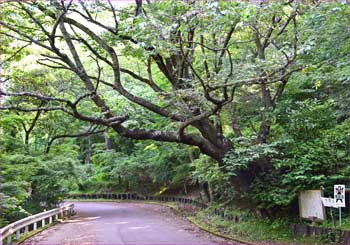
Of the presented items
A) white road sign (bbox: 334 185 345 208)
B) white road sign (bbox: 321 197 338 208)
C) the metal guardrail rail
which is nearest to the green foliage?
the metal guardrail rail

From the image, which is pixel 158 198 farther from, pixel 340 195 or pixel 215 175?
pixel 340 195

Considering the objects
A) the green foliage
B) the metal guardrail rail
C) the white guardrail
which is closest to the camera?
the white guardrail

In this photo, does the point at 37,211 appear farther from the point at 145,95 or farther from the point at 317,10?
the point at 317,10

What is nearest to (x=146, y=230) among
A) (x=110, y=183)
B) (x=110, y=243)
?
(x=110, y=243)

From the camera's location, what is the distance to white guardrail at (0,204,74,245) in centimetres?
1122

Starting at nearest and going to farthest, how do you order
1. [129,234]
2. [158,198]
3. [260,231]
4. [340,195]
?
[340,195], [260,231], [129,234], [158,198]

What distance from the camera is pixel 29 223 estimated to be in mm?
14070

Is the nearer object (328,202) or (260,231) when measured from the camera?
(328,202)

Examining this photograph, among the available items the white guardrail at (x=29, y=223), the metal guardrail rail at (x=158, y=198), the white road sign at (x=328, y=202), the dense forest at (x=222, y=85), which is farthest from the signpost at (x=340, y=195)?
the white guardrail at (x=29, y=223)

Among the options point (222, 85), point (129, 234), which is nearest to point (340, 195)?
point (222, 85)

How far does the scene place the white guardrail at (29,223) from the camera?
11.2 m

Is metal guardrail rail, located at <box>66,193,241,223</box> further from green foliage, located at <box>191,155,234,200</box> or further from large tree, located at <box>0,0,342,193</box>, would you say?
large tree, located at <box>0,0,342,193</box>

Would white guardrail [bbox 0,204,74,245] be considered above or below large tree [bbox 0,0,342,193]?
below

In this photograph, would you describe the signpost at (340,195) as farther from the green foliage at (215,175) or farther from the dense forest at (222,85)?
the green foliage at (215,175)
